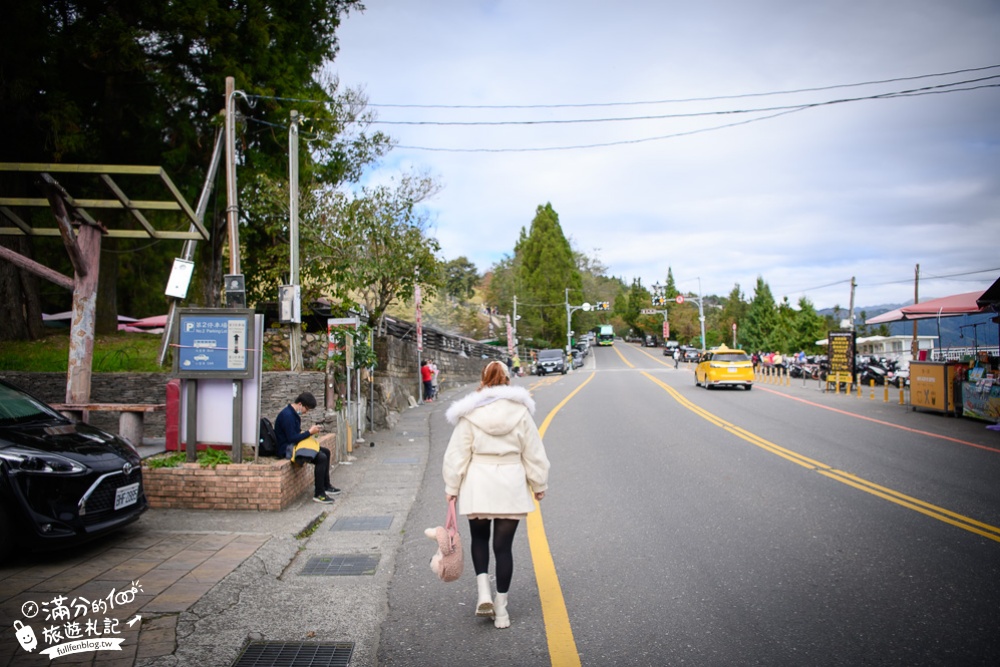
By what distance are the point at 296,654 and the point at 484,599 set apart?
116 cm

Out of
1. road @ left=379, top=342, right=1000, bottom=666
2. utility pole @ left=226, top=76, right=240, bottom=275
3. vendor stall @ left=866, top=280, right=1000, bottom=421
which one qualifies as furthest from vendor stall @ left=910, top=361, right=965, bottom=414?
utility pole @ left=226, top=76, right=240, bottom=275

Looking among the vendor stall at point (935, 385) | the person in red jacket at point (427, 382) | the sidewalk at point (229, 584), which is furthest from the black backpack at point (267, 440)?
the vendor stall at point (935, 385)

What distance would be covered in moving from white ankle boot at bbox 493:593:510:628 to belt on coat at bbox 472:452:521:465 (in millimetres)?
854

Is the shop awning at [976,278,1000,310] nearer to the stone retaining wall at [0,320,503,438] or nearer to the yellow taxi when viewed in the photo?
the yellow taxi

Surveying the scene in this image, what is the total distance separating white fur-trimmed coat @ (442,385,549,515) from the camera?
4141mm

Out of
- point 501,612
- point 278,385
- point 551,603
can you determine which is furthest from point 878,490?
point 278,385

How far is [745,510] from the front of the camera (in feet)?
22.8

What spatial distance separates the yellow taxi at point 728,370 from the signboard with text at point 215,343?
2139 centimetres

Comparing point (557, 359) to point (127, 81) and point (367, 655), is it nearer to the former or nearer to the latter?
point (127, 81)

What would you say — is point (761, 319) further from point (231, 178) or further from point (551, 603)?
point (551, 603)

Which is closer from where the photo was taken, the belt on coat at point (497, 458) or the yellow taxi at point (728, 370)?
the belt on coat at point (497, 458)

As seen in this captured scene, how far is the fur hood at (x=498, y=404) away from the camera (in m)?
4.21

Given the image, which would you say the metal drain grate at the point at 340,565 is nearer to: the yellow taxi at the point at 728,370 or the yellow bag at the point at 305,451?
the yellow bag at the point at 305,451

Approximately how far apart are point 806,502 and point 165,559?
635 centimetres
